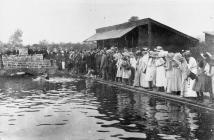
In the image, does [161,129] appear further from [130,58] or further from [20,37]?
[20,37]

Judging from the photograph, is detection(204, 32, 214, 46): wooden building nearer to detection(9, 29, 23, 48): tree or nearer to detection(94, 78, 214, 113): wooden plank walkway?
detection(94, 78, 214, 113): wooden plank walkway

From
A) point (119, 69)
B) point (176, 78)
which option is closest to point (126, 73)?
point (119, 69)

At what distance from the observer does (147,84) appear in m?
19.4

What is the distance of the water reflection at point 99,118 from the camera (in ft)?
30.1

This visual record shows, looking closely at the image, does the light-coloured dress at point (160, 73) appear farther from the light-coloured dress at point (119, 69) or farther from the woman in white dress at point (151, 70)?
the light-coloured dress at point (119, 69)

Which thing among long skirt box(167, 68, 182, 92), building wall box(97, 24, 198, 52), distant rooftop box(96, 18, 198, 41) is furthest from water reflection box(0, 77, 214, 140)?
building wall box(97, 24, 198, 52)

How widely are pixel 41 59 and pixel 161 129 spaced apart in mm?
29205

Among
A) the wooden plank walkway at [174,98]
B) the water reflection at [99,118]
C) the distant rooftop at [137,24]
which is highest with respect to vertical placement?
the distant rooftop at [137,24]

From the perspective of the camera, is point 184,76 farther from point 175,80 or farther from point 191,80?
point 175,80

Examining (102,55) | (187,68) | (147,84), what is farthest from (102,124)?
(102,55)

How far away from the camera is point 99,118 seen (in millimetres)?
11344

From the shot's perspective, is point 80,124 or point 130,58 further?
point 130,58

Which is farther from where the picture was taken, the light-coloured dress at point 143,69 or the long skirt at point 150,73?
the light-coloured dress at point 143,69

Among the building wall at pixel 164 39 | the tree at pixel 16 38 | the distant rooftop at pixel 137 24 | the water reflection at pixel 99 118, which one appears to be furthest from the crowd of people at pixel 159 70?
the tree at pixel 16 38
